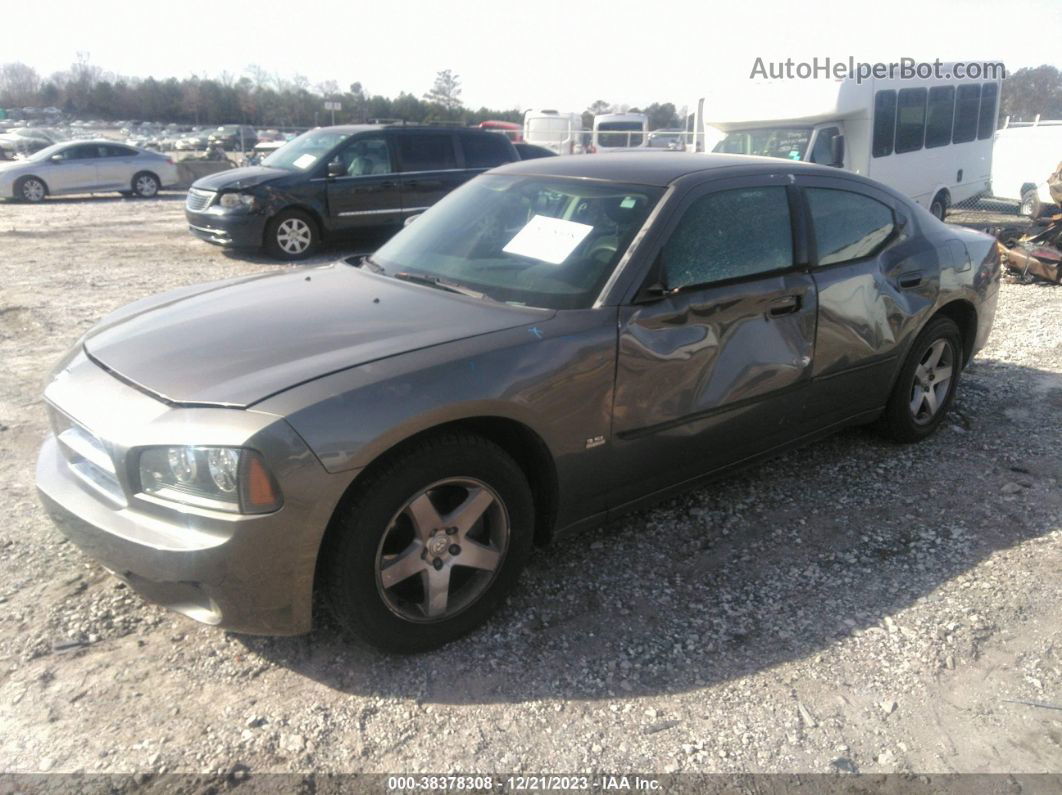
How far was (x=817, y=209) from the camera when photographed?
4.04m

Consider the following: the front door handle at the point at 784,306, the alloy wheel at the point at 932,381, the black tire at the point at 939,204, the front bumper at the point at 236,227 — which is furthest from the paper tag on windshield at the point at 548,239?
the black tire at the point at 939,204

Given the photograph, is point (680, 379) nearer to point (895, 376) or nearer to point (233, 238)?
point (895, 376)

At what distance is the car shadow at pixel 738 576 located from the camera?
288 centimetres

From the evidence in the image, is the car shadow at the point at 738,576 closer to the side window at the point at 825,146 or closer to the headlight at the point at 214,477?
the headlight at the point at 214,477

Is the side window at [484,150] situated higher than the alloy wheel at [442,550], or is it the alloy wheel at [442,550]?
the side window at [484,150]

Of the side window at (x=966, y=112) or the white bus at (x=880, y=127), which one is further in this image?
the side window at (x=966, y=112)

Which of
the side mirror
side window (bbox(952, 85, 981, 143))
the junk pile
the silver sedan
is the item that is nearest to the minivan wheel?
the silver sedan

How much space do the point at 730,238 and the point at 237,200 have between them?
842cm

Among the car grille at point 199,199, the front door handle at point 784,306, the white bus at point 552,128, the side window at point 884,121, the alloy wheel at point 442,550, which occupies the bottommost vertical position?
the alloy wheel at point 442,550

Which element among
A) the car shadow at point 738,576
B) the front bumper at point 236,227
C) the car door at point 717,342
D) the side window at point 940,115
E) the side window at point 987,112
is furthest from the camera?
the side window at point 987,112

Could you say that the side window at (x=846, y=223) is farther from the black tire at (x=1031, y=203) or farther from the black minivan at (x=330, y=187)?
the black tire at (x=1031, y=203)

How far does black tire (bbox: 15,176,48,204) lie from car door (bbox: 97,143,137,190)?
1.25 meters

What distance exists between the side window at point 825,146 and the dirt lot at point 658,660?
857 cm

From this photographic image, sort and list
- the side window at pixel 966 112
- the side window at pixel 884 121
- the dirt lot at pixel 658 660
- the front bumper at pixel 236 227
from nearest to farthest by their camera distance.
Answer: the dirt lot at pixel 658 660 → the front bumper at pixel 236 227 → the side window at pixel 884 121 → the side window at pixel 966 112
